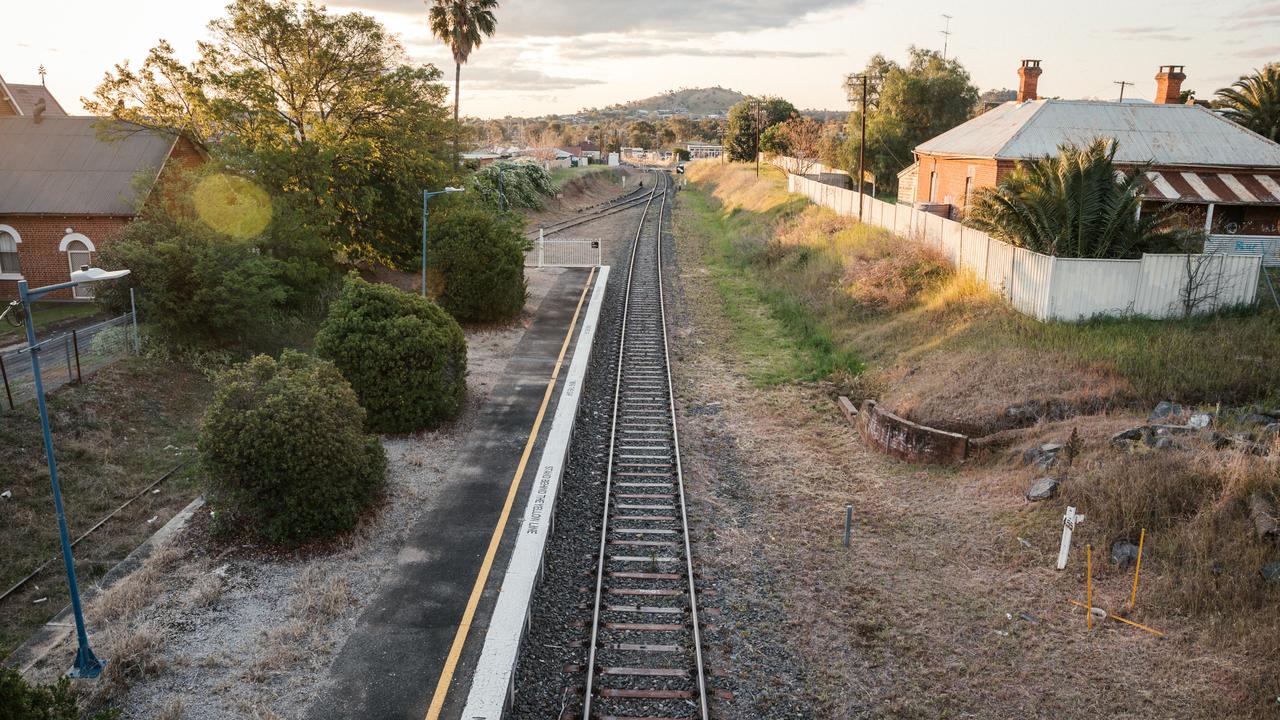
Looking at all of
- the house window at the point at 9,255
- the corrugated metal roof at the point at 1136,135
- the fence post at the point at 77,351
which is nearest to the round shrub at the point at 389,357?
the fence post at the point at 77,351

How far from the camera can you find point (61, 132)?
1076 inches

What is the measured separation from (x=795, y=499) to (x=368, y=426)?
870cm

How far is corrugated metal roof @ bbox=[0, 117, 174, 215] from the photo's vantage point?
24922 mm

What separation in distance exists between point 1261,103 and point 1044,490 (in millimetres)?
30975

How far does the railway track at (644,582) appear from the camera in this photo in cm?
910

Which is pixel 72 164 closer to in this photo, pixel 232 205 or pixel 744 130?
pixel 232 205

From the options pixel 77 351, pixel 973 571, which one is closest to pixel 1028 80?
pixel 973 571

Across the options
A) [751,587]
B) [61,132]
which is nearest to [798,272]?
[751,587]

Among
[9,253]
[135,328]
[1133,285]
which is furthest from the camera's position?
[9,253]

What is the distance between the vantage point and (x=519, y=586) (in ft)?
35.8

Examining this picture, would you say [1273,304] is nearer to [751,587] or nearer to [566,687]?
[751,587]

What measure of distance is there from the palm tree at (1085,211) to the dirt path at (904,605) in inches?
280

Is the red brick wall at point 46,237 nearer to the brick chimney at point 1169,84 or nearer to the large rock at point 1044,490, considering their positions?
the large rock at point 1044,490

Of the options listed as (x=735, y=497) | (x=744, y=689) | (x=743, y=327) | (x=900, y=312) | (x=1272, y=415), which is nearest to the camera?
(x=744, y=689)
